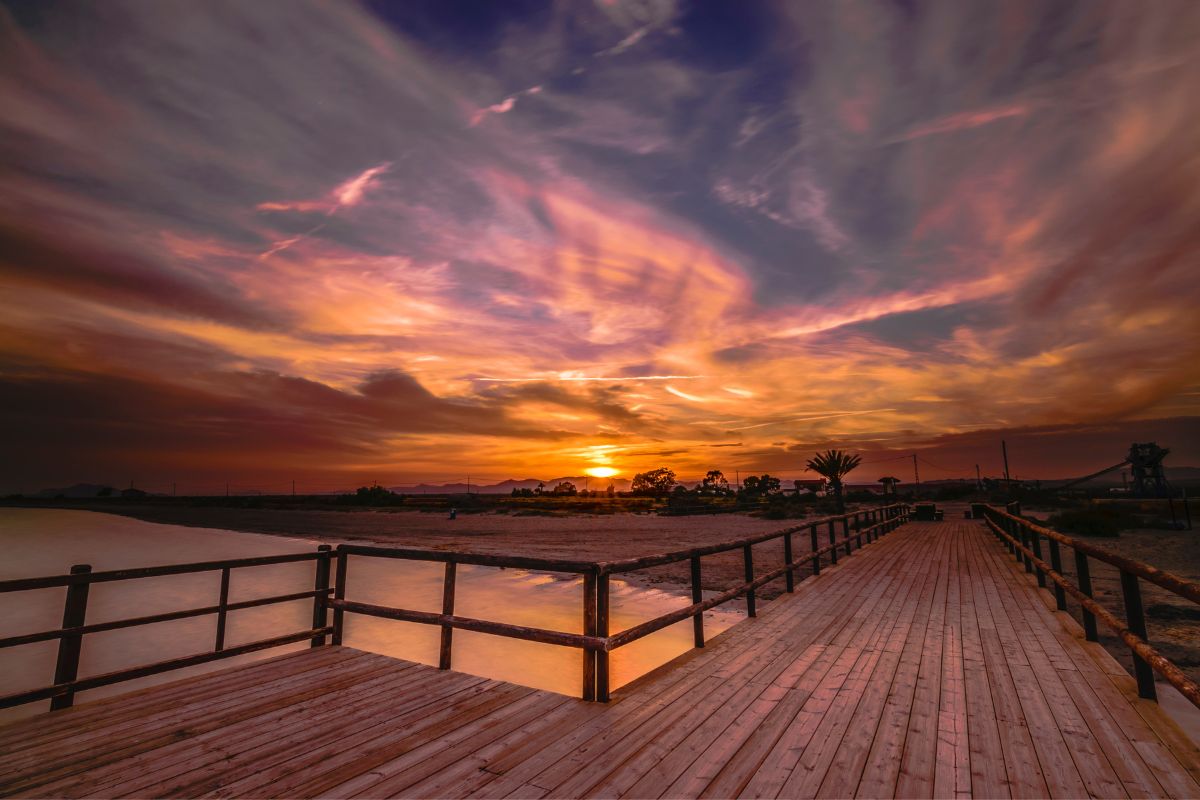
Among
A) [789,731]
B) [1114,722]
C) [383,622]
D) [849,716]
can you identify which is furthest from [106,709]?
[383,622]

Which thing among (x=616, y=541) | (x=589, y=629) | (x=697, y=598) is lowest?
(x=616, y=541)

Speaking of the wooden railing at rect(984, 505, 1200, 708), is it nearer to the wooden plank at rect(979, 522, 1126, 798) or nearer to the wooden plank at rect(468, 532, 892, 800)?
the wooden plank at rect(979, 522, 1126, 798)

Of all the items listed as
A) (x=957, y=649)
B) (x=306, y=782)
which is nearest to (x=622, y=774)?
(x=306, y=782)

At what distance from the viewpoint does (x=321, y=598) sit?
680 cm

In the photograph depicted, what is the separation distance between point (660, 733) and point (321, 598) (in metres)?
4.74

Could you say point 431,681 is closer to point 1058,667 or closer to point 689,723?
point 689,723

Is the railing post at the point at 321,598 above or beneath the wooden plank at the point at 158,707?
above

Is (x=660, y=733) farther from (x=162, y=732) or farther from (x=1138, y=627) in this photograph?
(x=1138, y=627)

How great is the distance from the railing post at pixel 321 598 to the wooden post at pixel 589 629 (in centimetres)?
359

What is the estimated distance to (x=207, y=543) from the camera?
133 ft

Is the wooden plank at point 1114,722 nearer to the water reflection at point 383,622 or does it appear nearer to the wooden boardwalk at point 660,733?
the wooden boardwalk at point 660,733

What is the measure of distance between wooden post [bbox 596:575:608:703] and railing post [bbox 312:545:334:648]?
12.1 feet

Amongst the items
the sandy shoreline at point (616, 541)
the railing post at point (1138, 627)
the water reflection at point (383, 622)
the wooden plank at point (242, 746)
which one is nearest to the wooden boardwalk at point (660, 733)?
the wooden plank at point (242, 746)

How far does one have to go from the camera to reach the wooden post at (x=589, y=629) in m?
4.81
